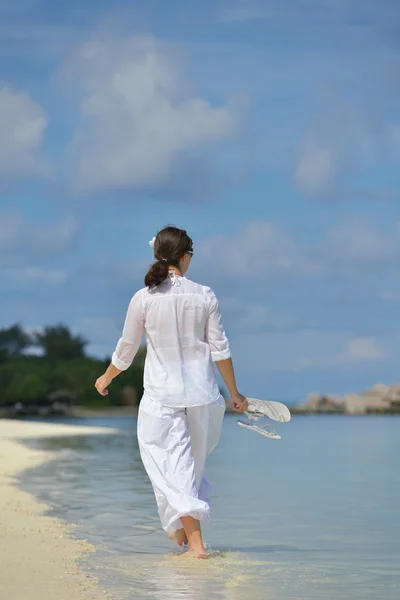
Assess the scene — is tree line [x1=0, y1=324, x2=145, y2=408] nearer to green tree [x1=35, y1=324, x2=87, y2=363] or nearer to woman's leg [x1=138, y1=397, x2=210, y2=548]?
green tree [x1=35, y1=324, x2=87, y2=363]

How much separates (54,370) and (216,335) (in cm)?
9357

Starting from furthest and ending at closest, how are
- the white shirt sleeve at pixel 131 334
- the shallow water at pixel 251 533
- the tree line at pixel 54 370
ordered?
the tree line at pixel 54 370 → the white shirt sleeve at pixel 131 334 → the shallow water at pixel 251 533

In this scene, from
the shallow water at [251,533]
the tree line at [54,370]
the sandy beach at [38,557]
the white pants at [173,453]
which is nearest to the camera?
the sandy beach at [38,557]

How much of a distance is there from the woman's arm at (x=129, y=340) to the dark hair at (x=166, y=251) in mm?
165

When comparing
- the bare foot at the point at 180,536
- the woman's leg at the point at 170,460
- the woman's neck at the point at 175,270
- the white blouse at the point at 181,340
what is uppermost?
the woman's neck at the point at 175,270

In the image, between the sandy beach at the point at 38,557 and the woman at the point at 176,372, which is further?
the woman at the point at 176,372

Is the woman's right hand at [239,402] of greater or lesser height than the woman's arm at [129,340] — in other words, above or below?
below

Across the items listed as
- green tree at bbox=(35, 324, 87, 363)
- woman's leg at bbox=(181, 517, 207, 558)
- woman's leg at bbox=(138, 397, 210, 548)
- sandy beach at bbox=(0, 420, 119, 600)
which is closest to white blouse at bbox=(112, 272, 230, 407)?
woman's leg at bbox=(138, 397, 210, 548)

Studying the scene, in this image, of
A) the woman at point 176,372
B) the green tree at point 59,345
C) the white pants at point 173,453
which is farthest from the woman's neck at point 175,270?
the green tree at point 59,345

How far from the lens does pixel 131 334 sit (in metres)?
6.80

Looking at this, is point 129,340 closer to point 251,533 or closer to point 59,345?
point 251,533

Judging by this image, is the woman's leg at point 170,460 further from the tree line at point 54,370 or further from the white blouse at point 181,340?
the tree line at point 54,370

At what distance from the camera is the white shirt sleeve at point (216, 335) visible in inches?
264

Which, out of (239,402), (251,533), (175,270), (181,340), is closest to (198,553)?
(239,402)
